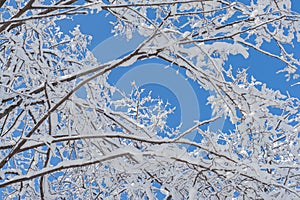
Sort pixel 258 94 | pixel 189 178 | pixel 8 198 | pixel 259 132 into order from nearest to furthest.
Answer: pixel 189 178
pixel 259 132
pixel 258 94
pixel 8 198

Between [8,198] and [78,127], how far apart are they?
6.77ft

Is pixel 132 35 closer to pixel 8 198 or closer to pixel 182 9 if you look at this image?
pixel 182 9

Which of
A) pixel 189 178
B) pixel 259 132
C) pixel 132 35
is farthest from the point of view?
pixel 132 35

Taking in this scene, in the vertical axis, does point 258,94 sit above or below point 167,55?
below

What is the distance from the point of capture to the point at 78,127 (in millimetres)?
2889

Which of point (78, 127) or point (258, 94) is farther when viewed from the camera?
point (258, 94)

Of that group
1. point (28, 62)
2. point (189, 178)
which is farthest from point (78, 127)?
point (189, 178)

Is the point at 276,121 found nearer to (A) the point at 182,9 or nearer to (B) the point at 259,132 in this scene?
(B) the point at 259,132

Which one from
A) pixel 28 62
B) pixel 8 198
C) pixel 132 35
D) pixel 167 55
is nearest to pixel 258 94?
pixel 167 55

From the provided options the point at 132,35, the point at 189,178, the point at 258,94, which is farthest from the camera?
the point at 132,35

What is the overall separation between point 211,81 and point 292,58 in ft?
3.88

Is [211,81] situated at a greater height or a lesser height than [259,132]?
greater

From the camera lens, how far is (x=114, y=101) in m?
4.00

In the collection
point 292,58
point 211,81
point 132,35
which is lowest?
point 211,81
